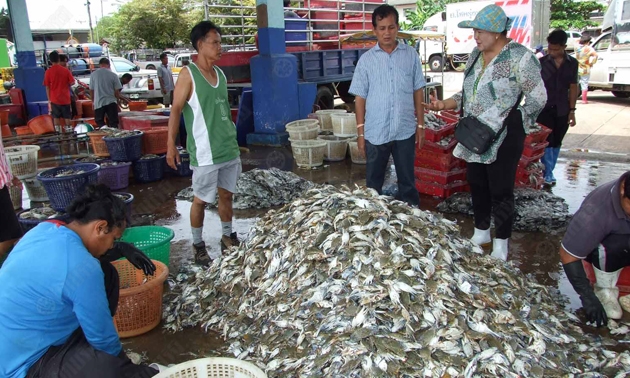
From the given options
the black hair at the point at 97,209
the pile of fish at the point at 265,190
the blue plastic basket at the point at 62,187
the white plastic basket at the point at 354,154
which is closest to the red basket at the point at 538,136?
the pile of fish at the point at 265,190

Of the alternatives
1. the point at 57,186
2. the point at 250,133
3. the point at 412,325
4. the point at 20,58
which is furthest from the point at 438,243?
the point at 20,58

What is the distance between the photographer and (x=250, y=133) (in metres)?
10.3

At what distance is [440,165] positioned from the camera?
6.21m

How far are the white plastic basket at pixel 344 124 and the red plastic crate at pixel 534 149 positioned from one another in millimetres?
3249

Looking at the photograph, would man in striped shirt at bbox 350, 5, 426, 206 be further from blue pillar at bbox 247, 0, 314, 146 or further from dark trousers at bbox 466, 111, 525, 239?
blue pillar at bbox 247, 0, 314, 146

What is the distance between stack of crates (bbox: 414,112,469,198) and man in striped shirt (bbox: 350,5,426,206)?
52.0 inches

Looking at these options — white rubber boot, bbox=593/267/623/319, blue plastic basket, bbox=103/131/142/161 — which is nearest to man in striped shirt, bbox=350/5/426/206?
white rubber boot, bbox=593/267/623/319

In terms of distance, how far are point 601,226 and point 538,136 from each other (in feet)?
9.98

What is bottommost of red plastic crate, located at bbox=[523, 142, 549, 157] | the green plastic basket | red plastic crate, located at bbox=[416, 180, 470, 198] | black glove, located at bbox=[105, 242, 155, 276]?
red plastic crate, located at bbox=[416, 180, 470, 198]

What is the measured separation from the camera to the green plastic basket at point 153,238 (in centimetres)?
423

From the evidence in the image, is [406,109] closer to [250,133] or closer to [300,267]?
[300,267]

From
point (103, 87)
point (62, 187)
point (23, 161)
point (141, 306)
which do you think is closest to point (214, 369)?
point (141, 306)

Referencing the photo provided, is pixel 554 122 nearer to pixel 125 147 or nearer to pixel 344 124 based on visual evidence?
pixel 344 124

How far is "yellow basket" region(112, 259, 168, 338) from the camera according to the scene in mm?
3463
